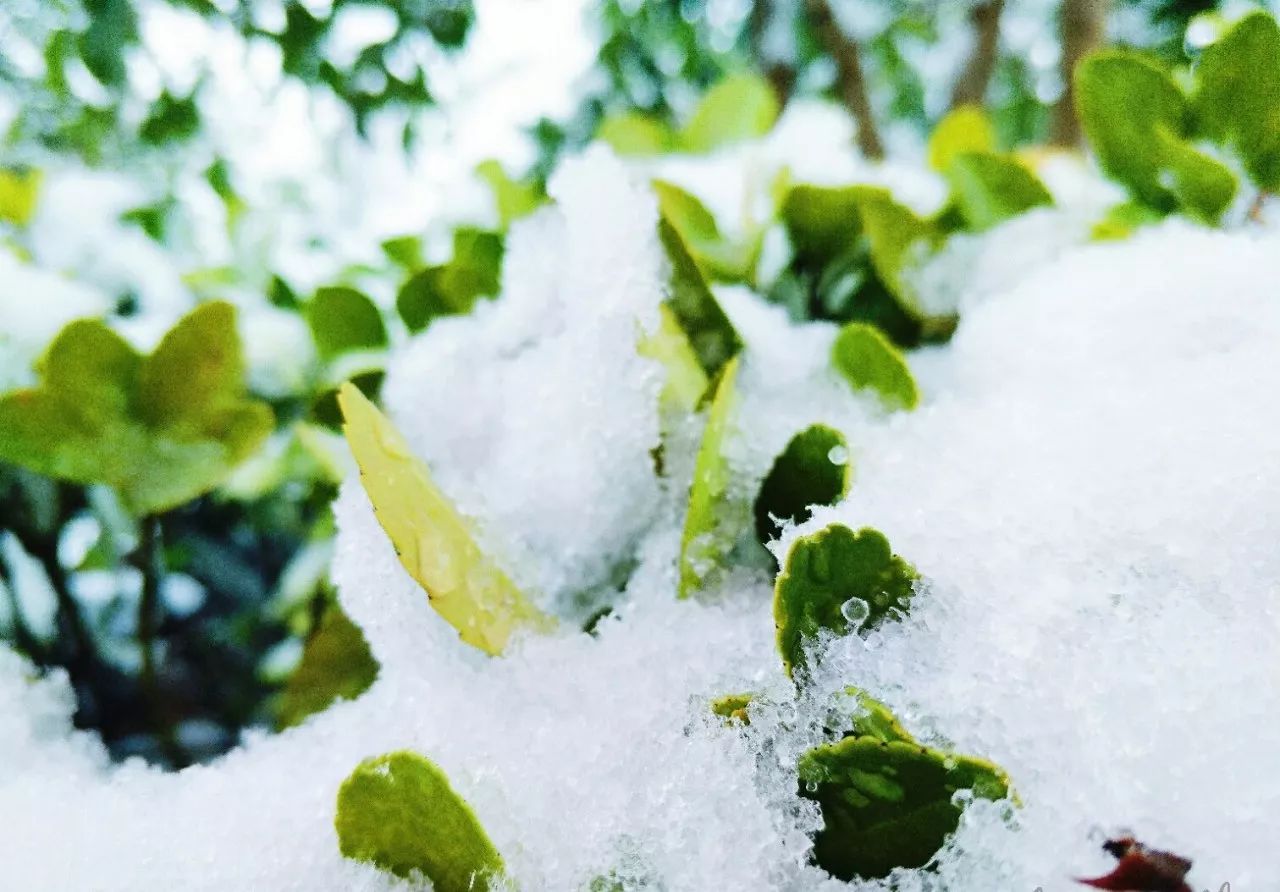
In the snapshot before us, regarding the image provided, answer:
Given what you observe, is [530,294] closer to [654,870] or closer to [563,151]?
[654,870]

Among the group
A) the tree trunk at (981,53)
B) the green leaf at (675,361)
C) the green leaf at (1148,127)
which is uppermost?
the green leaf at (1148,127)

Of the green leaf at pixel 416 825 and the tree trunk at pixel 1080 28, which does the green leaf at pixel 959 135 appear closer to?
the green leaf at pixel 416 825

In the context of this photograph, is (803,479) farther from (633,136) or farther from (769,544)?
(633,136)

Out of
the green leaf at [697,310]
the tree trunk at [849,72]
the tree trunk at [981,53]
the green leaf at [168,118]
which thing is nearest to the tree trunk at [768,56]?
the tree trunk at [849,72]

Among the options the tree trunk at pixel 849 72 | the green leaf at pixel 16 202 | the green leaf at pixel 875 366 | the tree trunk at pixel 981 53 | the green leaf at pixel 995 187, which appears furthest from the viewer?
the tree trunk at pixel 981 53

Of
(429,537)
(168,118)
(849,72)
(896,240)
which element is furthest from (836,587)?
(849,72)

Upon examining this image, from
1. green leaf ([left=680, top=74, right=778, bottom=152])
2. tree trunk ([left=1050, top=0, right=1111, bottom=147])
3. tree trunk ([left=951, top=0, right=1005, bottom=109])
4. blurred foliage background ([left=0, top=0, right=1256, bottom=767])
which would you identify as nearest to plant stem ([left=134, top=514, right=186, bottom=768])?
blurred foliage background ([left=0, top=0, right=1256, bottom=767])
